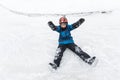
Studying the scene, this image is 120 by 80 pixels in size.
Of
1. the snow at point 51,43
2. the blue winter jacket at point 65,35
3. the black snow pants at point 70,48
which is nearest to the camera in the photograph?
the snow at point 51,43

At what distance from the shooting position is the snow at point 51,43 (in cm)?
689

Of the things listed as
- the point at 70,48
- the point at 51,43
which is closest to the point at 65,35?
the point at 70,48

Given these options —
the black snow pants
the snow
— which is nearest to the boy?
the black snow pants

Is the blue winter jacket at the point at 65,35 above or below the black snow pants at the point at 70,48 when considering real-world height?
above

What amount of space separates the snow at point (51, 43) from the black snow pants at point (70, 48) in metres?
0.13

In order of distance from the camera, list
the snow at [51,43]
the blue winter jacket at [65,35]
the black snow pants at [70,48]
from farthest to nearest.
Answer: the blue winter jacket at [65,35]
the black snow pants at [70,48]
the snow at [51,43]

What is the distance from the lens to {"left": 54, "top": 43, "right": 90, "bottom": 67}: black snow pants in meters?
7.04

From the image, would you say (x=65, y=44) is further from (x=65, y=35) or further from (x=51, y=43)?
(x=51, y=43)

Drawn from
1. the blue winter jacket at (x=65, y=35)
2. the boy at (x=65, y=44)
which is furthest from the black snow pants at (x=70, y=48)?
the blue winter jacket at (x=65, y=35)

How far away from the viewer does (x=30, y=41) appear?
7820mm

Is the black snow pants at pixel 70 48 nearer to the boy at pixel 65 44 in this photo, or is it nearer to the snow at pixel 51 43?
the boy at pixel 65 44

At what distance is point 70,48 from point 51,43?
633 millimetres

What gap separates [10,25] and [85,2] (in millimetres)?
2295

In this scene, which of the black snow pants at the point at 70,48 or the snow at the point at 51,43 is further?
the black snow pants at the point at 70,48
